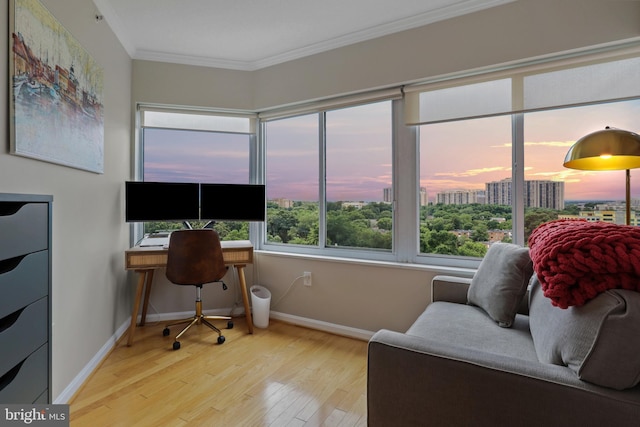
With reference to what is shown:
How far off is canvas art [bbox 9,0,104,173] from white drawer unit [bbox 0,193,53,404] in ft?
1.41

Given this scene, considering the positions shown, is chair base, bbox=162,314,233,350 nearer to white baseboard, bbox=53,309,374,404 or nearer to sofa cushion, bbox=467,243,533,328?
white baseboard, bbox=53,309,374,404

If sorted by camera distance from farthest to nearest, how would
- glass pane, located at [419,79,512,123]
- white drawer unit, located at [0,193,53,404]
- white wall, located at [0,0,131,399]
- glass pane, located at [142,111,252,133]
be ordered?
glass pane, located at [142,111,252,133], glass pane, located at [419,79,512,123], white wall, located at [0,0,131,399], white drawer unit, located at [0,193,53,404]

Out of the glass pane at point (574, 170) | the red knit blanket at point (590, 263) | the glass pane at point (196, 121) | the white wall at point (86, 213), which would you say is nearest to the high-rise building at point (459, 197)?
the glass pane at point (574, 170)

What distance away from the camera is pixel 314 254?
297 cm

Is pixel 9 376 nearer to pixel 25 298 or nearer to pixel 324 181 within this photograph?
pixel 25 298

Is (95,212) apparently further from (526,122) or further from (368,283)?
(526,122)

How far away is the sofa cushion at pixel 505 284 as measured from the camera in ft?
5.42

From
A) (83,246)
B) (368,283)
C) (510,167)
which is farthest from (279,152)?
(510,167)

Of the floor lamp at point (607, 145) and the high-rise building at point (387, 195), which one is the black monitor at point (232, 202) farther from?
the floor lamp at point (607, 145)

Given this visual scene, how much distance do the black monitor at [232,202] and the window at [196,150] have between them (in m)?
0.07

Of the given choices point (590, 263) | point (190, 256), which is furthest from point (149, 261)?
point (590, 263)

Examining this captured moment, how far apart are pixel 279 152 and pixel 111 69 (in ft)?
5.00

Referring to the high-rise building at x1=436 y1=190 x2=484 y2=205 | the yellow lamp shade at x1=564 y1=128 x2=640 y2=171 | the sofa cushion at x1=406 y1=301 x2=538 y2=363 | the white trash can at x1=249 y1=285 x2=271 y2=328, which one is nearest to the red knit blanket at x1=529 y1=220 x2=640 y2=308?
the sofa cushion at x1=406 y1=301 x2=538 y2=363

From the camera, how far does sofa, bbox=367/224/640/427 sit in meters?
0.89
